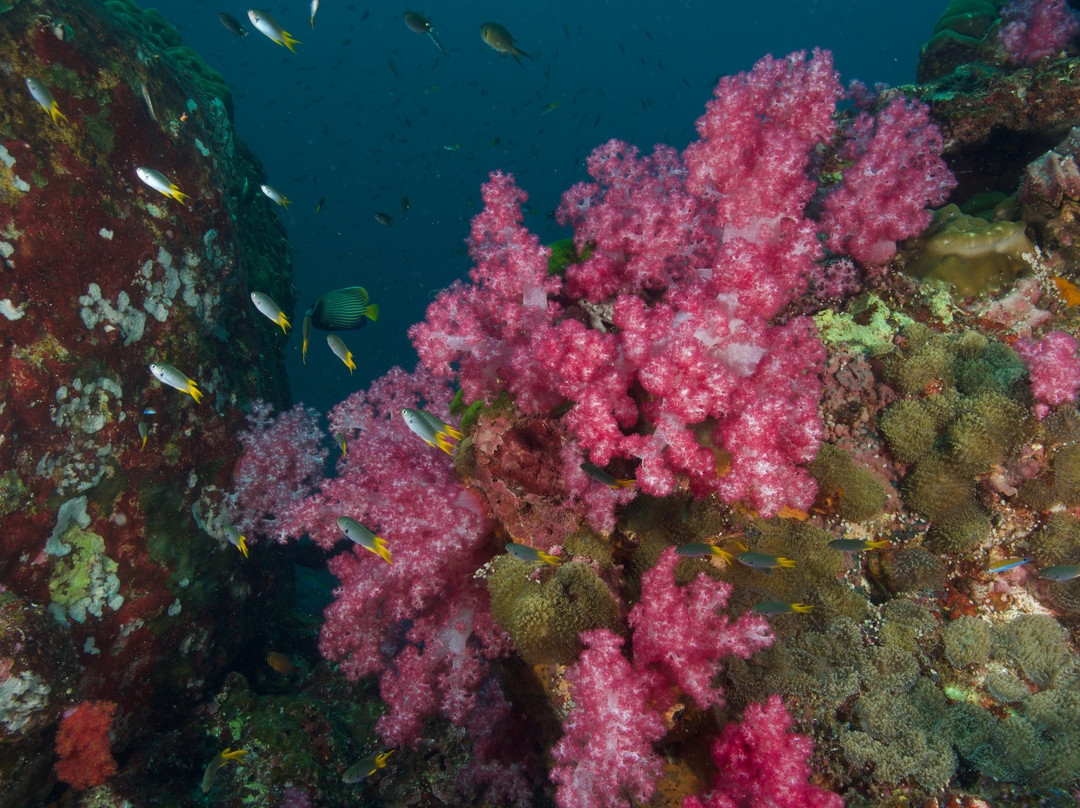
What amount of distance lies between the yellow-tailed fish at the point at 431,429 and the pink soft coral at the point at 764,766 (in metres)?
2.75

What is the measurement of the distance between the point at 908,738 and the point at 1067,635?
1248 millimetres

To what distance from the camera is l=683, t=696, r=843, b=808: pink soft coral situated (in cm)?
254

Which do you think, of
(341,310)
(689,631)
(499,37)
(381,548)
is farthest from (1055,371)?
(499,37)

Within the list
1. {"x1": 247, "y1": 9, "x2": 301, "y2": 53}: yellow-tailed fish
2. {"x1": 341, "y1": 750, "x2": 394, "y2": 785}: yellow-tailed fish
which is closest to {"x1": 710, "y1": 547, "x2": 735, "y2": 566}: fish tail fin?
{"x1": 341, "y1": 750, "x2": 394, "y2": 785}: yellow-tailed fish

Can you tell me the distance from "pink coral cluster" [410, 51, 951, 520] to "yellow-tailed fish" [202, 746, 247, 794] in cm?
421

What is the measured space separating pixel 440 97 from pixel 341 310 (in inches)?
3613

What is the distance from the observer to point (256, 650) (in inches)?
265

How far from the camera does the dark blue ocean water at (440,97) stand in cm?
6184

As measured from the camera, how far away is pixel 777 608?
2.89m

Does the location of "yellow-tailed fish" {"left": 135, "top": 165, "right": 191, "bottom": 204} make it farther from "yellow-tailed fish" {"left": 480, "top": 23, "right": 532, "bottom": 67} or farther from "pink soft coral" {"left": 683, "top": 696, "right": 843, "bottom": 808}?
"pink soft coral" {"left": 683, "top": 696, "right": 843, "bottom": 808}

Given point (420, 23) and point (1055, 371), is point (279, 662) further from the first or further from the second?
point (420, 23)

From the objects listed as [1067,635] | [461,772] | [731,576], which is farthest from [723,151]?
[461,772]

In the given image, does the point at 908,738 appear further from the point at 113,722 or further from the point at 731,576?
the point at 113,722

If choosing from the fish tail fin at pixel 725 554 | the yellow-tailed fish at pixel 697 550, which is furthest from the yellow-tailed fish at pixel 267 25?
the fish tail fin at pixel 725 554
